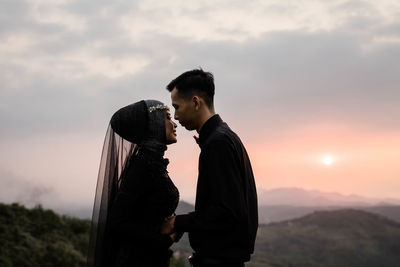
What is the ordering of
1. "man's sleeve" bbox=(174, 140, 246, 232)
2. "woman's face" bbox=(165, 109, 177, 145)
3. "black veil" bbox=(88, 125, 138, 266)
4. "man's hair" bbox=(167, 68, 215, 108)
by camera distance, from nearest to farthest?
1. "man's sleeve" bbox=(174, 140, 246, 232)
2. "man's hair" bbox=(167, 68, 215, 108)
3. "woman's face" bbox=(165, 109, 177, 145)
4. "black veil" bbox=(88, 125, 138, 266)

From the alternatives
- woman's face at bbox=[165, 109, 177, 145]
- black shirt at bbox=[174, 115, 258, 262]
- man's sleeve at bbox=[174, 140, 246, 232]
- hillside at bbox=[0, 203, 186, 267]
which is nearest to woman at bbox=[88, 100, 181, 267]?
woman's face at bbox=[165, 109, 177, 145]

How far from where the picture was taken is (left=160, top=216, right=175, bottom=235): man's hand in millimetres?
3430

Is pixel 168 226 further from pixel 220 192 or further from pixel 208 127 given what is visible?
pixel 208 127

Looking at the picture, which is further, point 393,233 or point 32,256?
point 393,233

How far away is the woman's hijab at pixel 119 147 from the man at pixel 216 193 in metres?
0.22

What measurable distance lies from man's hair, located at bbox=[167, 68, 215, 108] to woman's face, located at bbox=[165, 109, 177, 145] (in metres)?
0.23

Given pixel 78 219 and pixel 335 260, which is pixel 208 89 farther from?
pixel 335 260

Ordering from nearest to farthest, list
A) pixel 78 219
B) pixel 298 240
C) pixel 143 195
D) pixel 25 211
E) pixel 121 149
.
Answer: pixel 143 195 → pixel 121 149 → pixel 25 211 → pixel 78 219 → pixel 298 240

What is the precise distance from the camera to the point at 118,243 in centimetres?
367

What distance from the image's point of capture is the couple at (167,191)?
3.15m

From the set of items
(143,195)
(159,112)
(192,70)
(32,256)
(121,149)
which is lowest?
(32,256)

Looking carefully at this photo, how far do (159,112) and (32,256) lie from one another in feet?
26.2

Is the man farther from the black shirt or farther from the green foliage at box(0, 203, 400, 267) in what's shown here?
the green foliage at box(0, 203, 400, 267)

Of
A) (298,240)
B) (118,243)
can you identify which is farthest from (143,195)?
(298,240)
